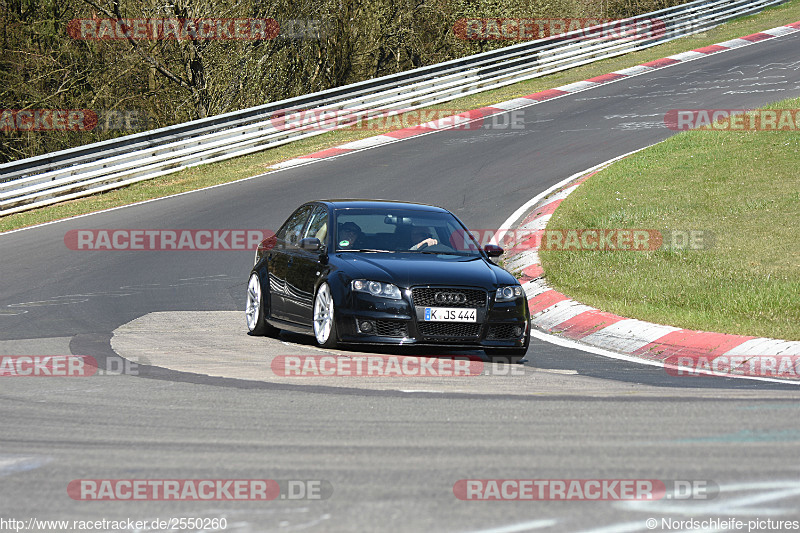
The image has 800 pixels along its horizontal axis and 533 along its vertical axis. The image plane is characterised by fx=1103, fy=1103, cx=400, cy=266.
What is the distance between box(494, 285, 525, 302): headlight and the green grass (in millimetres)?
1751

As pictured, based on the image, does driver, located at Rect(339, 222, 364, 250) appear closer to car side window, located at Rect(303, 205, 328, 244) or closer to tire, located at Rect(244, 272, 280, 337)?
car side window, located at Rect(303, 205, 328, 244)

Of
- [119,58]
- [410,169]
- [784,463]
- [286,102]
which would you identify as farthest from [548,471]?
[119,58]

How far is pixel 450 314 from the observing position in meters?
9.89

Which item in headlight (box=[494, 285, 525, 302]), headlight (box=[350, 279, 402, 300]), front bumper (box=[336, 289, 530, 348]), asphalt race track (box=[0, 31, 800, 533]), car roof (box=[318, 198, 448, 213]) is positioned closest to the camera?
asphalt race track (box=[0, 31, 800, 533])

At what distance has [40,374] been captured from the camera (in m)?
8.52

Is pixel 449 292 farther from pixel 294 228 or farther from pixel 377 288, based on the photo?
pixel 294 228

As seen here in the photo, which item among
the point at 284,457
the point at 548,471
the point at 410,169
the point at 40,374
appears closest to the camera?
the point at 548,471

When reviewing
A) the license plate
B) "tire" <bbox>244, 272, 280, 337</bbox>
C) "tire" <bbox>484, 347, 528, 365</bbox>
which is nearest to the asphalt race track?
"tire" <bbox>484, 347, 528, 365</bbox>

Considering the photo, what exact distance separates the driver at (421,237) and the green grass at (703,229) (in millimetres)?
2249

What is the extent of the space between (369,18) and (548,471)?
34.1 metres

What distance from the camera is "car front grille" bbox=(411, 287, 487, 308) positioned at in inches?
389

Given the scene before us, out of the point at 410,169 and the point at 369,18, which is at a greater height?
the point at 369,18

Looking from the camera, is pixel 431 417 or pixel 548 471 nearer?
pixel 548 471

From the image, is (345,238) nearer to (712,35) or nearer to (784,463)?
(784,463)
